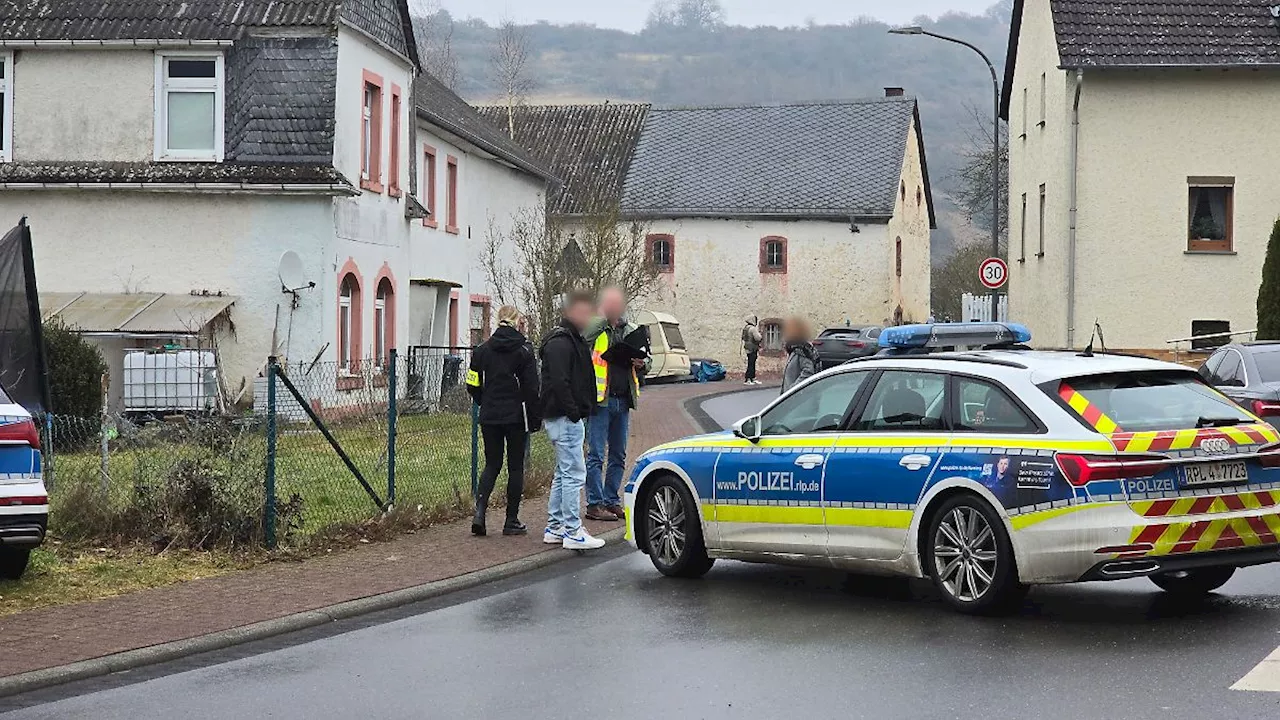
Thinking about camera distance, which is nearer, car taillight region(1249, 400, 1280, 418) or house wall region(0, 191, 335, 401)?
car taillight region(1249, 400, 1280, 418)

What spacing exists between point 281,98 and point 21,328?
43.2 feet

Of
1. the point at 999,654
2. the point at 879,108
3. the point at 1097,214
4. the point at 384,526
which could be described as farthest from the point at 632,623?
the point at 879,108

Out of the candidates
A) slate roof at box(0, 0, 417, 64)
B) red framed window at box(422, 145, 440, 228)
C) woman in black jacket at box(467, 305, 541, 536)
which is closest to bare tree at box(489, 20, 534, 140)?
red framed window at box(422, 145, 440, 228)

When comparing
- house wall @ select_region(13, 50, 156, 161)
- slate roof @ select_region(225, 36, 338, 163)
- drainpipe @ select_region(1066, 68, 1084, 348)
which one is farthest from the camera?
drainpipe @ select_region(1066, 68, 1084, 348)

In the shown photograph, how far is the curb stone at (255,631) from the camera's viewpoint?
28.2 ft

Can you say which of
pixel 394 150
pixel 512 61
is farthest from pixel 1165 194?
pixel 512 61

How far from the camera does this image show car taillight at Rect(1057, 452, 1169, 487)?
30.1 ft

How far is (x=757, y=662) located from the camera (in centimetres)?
864

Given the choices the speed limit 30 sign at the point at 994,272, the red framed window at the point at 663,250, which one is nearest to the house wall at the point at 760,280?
the red framed window at the point at 663,250

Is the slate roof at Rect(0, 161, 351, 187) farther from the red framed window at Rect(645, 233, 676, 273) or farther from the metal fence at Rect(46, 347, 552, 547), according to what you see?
the red framed window at Rect(645, 233, 676, 273)

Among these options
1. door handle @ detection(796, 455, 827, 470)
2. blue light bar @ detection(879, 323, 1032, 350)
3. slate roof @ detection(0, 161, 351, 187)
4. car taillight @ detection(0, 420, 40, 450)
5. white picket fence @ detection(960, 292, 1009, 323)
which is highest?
slate roof @ detection(0, 161, 351, 187)

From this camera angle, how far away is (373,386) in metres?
16.2

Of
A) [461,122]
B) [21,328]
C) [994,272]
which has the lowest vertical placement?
[21,328]

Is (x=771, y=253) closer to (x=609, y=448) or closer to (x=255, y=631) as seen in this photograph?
(x=609, y=448)
